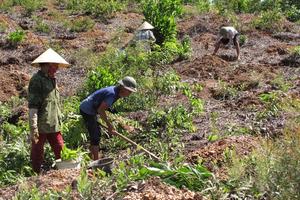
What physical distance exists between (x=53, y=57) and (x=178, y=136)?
7.02 ft

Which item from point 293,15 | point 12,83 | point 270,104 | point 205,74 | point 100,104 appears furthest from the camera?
point 293,15

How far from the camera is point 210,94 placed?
32.1ft

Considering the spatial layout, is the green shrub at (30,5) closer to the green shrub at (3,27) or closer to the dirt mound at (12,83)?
the green shrub at (3,27)

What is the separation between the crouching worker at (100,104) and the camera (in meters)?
6.33

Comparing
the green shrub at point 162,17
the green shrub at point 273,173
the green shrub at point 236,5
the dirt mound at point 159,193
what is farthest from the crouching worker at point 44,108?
the green shrub at point 236,5

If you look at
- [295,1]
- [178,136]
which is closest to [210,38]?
[295,1]

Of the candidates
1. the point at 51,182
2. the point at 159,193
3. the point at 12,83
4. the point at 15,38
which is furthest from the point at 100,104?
the point at 15,38

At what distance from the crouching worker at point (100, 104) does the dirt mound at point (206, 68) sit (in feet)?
15.7

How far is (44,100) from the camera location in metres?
6.09

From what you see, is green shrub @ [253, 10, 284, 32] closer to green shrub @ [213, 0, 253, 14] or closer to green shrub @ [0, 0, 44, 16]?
green shrub @ [213, 0, 253, 14]

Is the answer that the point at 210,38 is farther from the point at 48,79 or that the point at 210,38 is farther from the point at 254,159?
the point at 254,159

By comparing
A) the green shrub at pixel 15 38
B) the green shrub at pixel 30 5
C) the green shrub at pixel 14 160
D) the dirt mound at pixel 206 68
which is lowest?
the green shrub at pixel 14 160

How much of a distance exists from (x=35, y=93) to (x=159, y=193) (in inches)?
106

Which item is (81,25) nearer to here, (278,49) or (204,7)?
(204,7)
